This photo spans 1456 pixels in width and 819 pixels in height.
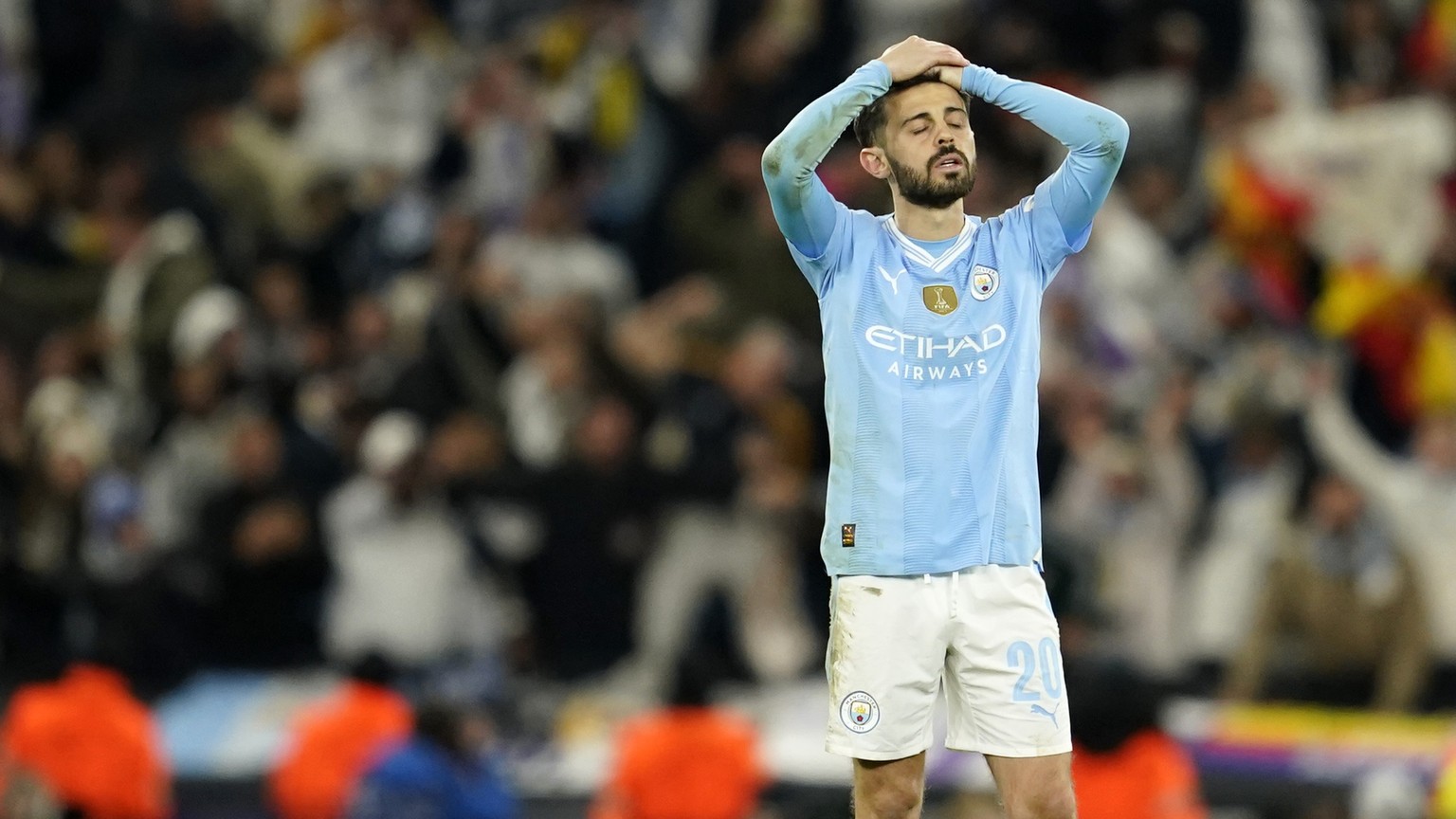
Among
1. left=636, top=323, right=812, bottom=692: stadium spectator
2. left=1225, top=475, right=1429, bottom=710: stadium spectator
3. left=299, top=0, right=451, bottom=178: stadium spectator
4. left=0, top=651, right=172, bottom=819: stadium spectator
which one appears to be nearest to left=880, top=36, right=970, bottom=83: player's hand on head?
left=0, top=651, right=172, bottom=819: stadium spectator

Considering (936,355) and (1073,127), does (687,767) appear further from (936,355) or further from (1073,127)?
(1073,127)

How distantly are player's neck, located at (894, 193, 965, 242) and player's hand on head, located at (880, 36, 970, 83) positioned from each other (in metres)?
0.33

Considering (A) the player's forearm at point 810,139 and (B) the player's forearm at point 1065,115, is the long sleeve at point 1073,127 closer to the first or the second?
(B) the player's forearm at point 1065,115

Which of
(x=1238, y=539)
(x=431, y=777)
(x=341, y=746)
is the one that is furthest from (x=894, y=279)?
(x=1238, y=539)

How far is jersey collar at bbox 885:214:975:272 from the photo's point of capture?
607 cm

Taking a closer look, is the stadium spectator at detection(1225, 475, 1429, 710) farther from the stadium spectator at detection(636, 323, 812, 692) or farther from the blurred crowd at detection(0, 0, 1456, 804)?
the stadium spectator at detection(636, 323, 812, 692)

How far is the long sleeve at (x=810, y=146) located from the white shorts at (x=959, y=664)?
0.91 m

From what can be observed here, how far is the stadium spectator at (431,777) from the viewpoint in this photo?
1007cm

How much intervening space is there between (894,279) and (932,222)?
18 centimetres

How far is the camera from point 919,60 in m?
5.99

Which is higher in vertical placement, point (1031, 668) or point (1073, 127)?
point (1073, 127)

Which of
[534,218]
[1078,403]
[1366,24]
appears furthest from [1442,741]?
[534,218]

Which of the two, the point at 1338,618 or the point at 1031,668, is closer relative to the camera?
the point at 1031,668

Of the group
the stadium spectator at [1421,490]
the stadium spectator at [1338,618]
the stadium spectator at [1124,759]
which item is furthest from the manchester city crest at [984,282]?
the stadium spectator at [1421,490]
